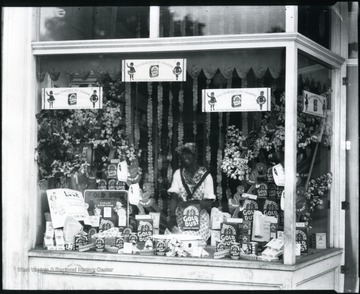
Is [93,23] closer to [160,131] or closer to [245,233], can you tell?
[160,131]

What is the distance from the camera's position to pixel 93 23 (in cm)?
614

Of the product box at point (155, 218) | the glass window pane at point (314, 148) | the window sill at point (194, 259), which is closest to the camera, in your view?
the window sill at point (194, 259)

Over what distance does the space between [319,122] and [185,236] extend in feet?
6.79

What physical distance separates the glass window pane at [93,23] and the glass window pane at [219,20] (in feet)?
0.89

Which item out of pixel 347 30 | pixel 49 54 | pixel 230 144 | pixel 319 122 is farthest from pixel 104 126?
pixel 347 30

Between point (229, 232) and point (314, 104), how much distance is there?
5.76ft

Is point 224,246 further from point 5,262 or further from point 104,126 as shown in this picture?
point 5,262

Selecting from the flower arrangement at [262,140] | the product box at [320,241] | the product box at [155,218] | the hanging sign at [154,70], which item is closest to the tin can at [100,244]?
the product box at [155,218]

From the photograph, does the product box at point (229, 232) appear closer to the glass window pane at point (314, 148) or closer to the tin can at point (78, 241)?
the glass window pane at point (314, 148)

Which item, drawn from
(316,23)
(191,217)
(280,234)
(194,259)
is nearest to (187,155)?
(191,217)

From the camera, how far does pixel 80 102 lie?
20.5 feet

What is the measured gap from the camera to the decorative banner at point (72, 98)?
622cm

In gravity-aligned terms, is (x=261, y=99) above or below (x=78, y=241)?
above

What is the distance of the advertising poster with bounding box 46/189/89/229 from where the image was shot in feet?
20.3
